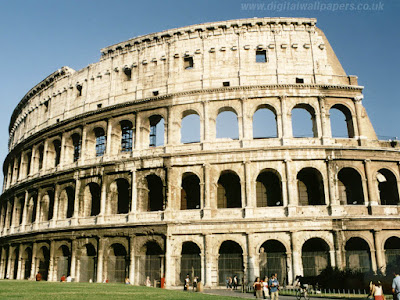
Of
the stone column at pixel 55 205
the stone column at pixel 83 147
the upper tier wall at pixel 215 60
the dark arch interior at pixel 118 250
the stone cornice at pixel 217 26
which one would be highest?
the stone cornice at pixel 217 26

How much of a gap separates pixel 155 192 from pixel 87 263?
6.38 meters

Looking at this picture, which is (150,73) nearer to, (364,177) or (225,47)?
(225,47)

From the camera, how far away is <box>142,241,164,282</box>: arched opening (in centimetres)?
2258

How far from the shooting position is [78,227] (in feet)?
83.1

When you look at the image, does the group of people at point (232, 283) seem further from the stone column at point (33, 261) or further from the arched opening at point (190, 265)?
the stone column at point (33, 261)

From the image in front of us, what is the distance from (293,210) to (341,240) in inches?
119

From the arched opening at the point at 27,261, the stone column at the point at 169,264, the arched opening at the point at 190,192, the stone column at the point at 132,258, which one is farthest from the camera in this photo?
the arched opening at the point at 27,261

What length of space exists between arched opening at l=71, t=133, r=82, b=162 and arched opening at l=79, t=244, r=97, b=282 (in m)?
7.10

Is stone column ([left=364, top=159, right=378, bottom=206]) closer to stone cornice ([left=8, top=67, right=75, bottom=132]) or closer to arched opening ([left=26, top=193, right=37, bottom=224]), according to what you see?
stone cornice ([left=8, top=67, right=75, bottom=132])

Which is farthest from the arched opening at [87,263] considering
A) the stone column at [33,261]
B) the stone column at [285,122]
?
the stone column at [285,122]

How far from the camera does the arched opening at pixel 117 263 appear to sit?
23.8 meters

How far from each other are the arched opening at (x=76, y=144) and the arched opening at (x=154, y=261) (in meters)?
9.45

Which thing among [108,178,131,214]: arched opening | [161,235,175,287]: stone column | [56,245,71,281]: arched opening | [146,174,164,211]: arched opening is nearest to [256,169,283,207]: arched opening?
[161,235,175,287]: stone column

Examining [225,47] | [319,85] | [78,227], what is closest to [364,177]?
[319,85]
